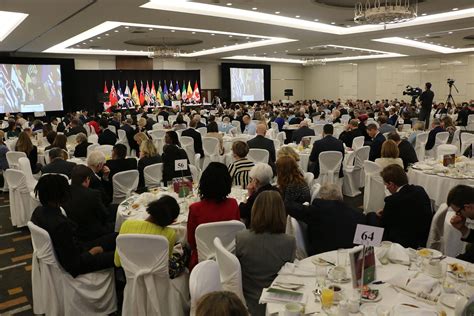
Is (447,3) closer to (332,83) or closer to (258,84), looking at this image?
(258,84)

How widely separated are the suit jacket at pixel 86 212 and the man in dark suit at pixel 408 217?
8.96 feet

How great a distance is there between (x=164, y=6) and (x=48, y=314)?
25.5ft

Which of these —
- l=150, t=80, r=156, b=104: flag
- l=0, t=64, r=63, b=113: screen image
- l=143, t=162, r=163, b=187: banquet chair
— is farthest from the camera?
l=150, t=80, r=156, b=104: flag

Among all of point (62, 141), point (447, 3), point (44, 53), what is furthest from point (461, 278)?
point (44, 53)

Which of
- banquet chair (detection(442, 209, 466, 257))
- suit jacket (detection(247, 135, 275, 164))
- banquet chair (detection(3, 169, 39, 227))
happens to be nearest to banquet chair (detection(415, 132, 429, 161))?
suit jacket (detection(247, 135, 275, 164))

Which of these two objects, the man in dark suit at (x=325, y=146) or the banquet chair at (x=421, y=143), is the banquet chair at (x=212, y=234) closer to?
the man in dark suit at (x=325, y=146)

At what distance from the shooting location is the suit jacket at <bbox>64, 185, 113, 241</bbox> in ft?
13.2

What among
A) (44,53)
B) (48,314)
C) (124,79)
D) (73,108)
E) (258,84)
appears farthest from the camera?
(258,84)

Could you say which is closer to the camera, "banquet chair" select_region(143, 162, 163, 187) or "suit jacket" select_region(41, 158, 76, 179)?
"suit jacket" select_region(41, 158, 76, 179)

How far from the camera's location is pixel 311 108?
1938 centimetres

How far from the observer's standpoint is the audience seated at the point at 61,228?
11.0 feet

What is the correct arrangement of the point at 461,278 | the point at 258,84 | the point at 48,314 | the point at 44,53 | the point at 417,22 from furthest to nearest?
the point at 258,84, the point at 44,53, the point at 417,22, the point at 48,314, the point at 461,278

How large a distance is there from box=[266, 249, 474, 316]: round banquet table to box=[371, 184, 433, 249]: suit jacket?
77 centimetres

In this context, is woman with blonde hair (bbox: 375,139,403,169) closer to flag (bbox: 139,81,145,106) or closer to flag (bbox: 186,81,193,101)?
flag (bbox: 139,81,145,106)
